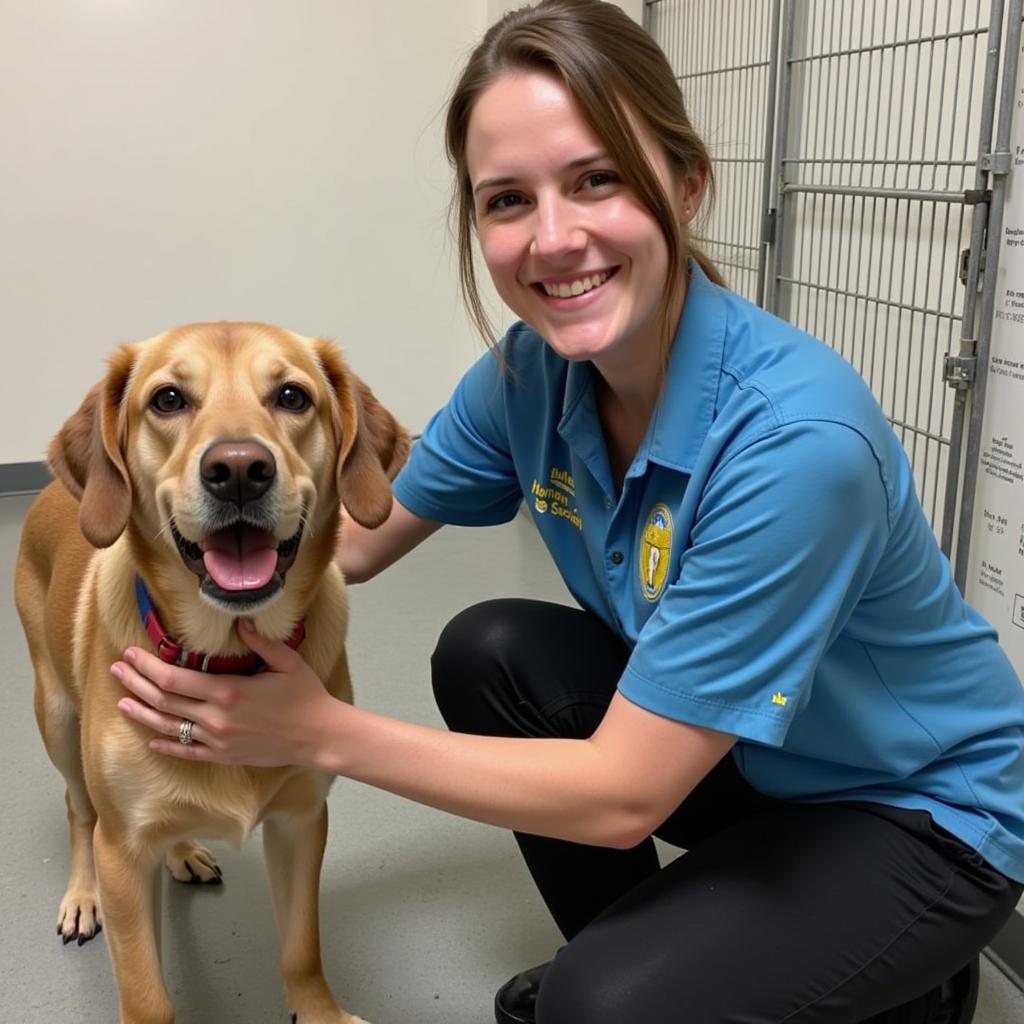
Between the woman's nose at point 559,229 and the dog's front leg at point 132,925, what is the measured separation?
0.85m

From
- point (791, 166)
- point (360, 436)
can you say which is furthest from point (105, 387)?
point (791, 166)

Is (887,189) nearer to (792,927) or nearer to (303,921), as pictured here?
(792,927)

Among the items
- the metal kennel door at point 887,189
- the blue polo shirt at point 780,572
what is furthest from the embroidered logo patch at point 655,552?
the metal kennel door at point 887,189

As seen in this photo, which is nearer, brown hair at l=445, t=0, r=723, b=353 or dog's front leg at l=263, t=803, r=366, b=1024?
brown hair at l=445, t=0, r=723, b=353

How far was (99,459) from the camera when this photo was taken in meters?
1.20

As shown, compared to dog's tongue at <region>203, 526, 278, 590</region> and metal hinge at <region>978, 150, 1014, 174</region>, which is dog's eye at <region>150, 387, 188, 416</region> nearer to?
dog's tongue at <region>203, 526, 278, 590</region>

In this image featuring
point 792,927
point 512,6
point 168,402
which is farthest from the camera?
point 512,6

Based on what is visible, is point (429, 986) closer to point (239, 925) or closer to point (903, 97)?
point (239, 925)

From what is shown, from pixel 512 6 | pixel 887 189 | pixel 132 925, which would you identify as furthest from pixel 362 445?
pixel 512 6

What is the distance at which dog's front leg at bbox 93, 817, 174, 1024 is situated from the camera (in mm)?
1273

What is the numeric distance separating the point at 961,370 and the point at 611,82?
0.97 metres

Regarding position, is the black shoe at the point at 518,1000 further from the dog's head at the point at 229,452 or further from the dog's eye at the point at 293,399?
the dog's eye at the point at 293,399

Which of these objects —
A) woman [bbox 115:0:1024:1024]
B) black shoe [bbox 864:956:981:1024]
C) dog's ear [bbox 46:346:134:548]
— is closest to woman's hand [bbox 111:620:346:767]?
woman [bbox 115:0:1024:1024]

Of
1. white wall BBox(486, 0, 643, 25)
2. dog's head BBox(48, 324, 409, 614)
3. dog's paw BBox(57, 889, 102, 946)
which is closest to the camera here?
dog's head BBox(48, 324, 409, 614)
